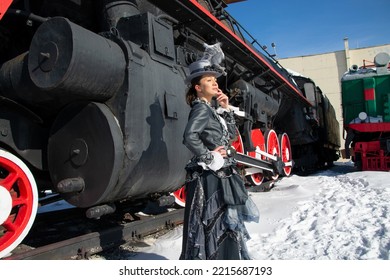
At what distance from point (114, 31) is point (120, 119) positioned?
2.47 feet

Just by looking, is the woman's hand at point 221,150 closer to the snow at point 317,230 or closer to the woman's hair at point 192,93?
the woman's hair at point 192,93

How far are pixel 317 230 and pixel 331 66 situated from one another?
568 inches

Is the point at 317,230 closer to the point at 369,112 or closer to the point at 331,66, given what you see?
the point at 369,112

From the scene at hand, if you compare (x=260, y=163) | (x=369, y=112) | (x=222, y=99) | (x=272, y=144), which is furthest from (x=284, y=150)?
(x=222, y=99)

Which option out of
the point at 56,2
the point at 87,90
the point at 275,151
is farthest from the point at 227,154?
the point at 275,151

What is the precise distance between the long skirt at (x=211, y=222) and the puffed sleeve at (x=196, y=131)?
0.17m

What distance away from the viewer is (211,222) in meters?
2.13

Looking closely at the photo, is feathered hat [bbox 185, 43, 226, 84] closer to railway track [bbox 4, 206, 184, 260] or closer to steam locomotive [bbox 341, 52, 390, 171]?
railway track [bbox 4, 206, 184, 260]

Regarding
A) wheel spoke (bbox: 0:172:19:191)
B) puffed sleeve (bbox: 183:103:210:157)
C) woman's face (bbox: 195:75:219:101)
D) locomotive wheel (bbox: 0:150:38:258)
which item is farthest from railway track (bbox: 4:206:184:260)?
woman's face (bbox: 195:75:219:101)

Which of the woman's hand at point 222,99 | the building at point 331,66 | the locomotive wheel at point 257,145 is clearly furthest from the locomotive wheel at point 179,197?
the building at point 331,66

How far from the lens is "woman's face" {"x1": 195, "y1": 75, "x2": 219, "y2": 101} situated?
7.54 ft

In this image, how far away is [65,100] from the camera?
2.59 meters

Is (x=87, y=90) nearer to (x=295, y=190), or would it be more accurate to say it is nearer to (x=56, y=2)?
(x=56, y=2)
